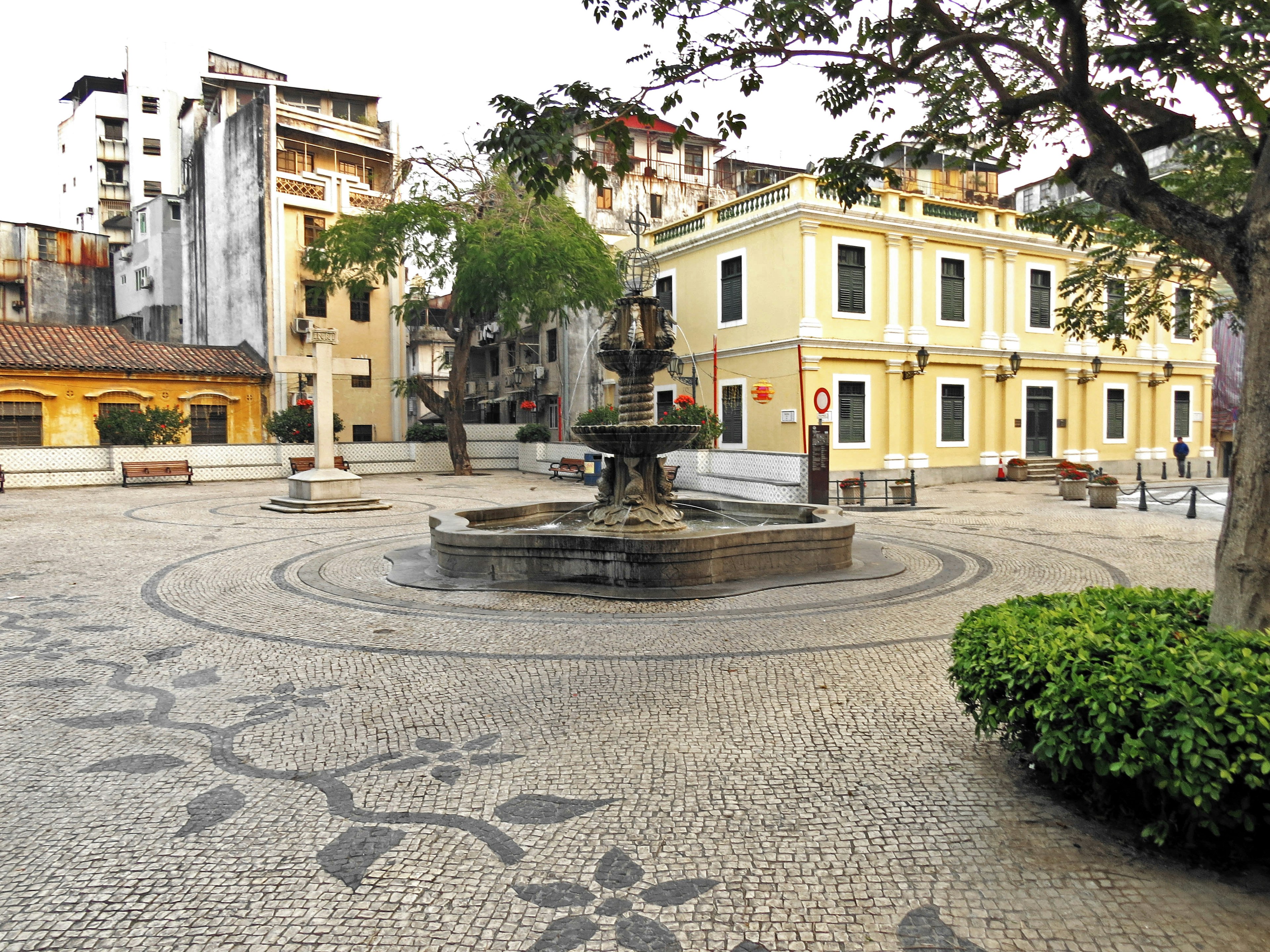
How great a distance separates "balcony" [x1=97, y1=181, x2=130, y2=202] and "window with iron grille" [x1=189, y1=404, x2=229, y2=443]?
2355 centimetres

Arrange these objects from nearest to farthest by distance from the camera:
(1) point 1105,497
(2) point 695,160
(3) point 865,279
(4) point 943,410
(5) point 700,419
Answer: (1) point 1105,497 → (5) point 700,419 → (3) point 865,279 → (4) point 943,410 → (2) point 695,160

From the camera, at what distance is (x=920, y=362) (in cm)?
2411

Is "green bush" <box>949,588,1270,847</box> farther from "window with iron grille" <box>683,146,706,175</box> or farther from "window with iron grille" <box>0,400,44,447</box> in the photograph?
"window with iron grille" <box>683,146,706,175</box>

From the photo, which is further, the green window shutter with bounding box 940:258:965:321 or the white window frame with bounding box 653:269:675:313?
the white window frame with bounding box 653:269:675:313

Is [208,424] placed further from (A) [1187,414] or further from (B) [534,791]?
(A) [1187,414]

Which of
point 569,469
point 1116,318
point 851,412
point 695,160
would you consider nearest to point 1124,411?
point 851,412

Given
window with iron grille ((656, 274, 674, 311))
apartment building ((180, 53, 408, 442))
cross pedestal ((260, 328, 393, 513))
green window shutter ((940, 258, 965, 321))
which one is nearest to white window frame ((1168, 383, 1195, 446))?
green window shutter ((940, 258, 965, 321))

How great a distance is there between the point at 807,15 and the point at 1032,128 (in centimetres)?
255

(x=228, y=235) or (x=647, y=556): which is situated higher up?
(x=228, y=235)

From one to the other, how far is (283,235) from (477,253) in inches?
415

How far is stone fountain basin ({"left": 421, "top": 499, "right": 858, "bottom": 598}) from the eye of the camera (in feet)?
29.7

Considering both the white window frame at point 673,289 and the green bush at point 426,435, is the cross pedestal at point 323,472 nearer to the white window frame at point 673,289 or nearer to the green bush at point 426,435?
the green bush at point 426,435

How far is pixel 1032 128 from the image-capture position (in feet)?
24.3

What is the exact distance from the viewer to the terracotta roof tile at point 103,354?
85.7 ft
